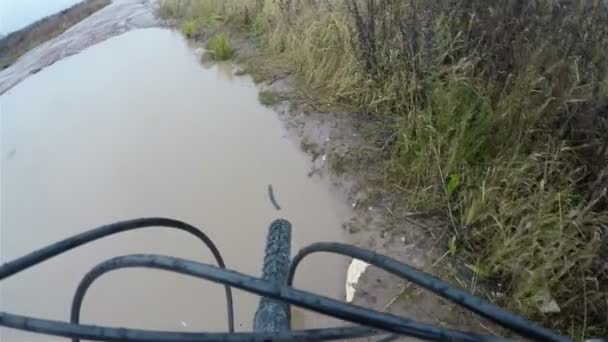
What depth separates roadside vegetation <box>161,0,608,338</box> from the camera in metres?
2.19

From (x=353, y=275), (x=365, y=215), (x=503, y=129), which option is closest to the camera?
(x=353, y=275)

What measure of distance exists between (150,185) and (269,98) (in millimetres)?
1355

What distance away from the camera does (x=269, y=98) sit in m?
4.21

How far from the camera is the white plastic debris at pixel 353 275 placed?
99.3 inches

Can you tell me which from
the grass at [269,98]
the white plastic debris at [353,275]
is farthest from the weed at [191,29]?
the white plastic debris at [353,275]

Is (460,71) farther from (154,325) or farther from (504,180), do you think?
(154,325)

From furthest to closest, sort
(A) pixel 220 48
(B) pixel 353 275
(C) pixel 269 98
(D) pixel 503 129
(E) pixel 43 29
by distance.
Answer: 1. (E) pixel 43 29
2. (A) pixel 220 48
3. (C) pixel 269 98
4. (D) pixel 503 129
5. (B) pixel 353 275

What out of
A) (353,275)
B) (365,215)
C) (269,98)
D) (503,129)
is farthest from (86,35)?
(503,129)

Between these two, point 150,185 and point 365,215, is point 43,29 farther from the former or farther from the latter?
point 365,215

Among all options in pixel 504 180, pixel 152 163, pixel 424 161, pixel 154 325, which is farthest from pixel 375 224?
pixel 152 163

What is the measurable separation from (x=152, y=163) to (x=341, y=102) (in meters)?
1.61

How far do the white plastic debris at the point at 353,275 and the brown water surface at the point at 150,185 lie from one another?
0.07 m

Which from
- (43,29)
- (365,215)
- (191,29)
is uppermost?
(43,29)

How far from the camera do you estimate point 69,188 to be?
3.55 m
